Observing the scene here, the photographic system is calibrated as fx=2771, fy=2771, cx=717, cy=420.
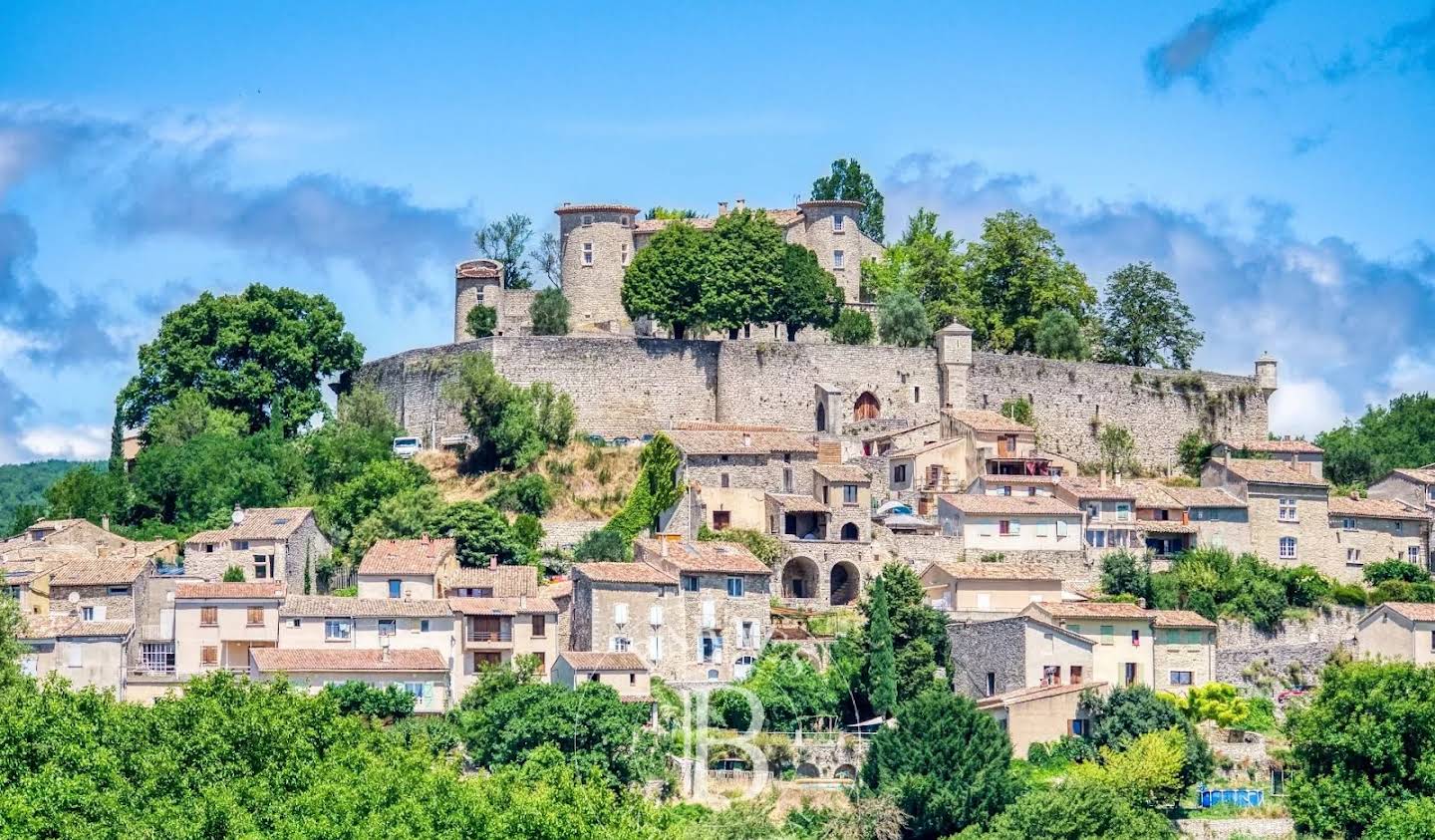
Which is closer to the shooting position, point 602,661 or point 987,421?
point 602,661

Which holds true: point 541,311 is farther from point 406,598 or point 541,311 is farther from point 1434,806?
point 1434,806

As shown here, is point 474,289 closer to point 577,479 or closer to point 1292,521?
point 577,479

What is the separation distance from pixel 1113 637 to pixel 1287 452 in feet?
58.3

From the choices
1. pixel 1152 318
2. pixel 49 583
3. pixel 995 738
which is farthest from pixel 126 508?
pixel 1152 318

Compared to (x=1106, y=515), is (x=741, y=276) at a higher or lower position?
higher

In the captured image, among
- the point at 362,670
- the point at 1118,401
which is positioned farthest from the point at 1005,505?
the point at 362,670

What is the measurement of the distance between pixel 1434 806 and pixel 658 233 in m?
39.4

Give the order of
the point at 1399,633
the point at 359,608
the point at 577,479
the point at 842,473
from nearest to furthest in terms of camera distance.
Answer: the point at 359,608, the point at 1399,633, the point at 842,473, the point at 577,479

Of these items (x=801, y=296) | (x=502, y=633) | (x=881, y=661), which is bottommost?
(x=881, y=661)

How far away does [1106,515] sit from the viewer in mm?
80438

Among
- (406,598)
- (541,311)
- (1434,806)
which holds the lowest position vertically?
(1434,806)

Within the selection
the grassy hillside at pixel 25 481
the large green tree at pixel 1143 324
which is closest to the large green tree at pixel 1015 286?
the large green tree at pixel 1143 324

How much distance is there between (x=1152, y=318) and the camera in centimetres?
9850

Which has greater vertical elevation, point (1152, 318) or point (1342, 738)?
point (1152, 318)
